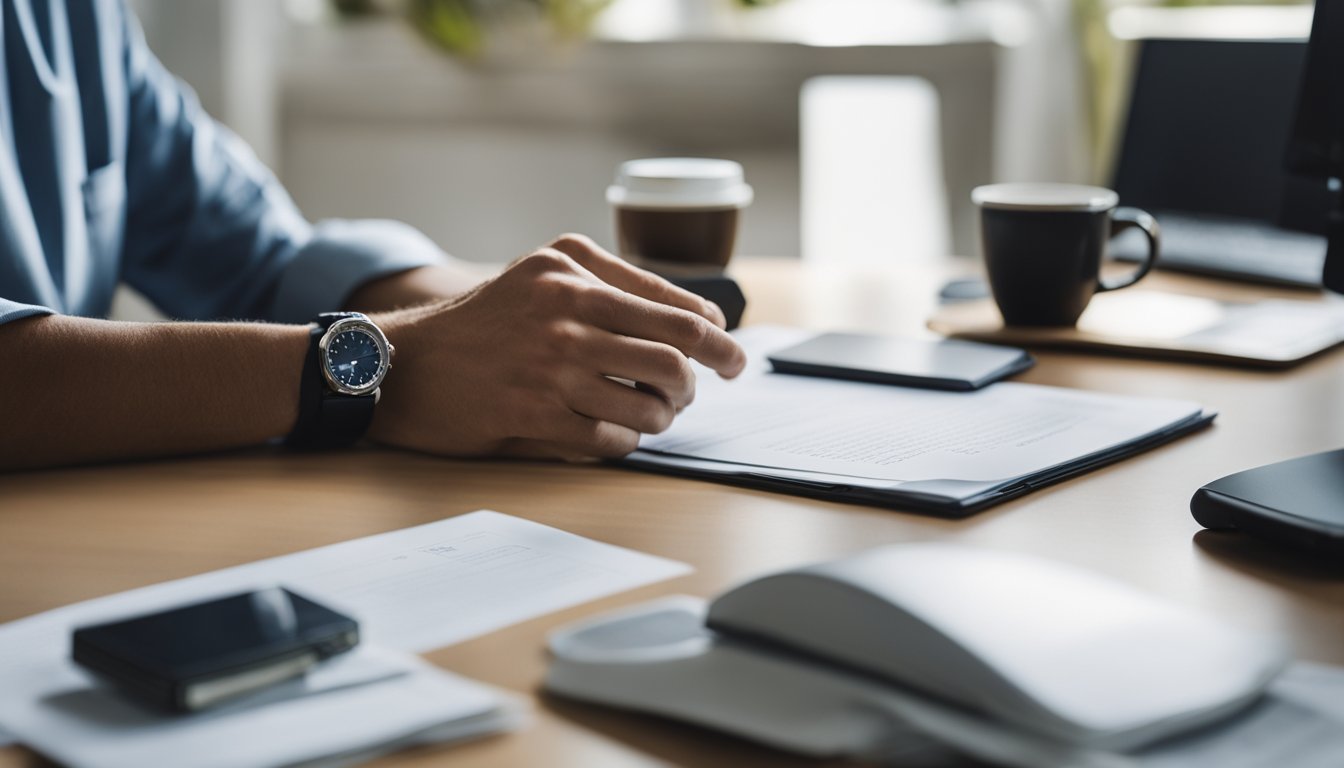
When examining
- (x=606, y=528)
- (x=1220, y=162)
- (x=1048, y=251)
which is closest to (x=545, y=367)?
(x=606, y=528)

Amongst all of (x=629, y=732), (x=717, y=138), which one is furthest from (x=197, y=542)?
(x=717, y=138)

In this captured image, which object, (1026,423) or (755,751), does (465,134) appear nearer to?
(1026,423)

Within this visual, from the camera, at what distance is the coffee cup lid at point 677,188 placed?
1.26 meters

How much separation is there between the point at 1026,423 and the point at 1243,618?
328 millimetres

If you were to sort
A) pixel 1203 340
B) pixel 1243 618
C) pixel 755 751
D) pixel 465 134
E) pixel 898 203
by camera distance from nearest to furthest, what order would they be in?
pixel 755 751 → pixel 1243 618 → pixel 1203 340 → pixel 898 203 → pixel 465 134

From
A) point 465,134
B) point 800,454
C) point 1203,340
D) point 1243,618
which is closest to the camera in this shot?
point 1243,618

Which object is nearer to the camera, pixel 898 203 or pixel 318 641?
pixel 318 641

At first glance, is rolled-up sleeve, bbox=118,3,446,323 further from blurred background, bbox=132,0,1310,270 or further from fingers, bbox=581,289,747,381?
blurred background, bbox=132,0,1310,270

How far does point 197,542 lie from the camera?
27.4 inches

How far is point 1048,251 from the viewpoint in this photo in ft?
3.85

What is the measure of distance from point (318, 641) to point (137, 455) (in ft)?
1.44

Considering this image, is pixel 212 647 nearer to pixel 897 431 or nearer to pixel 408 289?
pixel 897 431

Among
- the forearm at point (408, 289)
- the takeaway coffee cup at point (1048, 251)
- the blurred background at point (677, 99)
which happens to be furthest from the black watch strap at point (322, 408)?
the blurred background at point (677, 99)

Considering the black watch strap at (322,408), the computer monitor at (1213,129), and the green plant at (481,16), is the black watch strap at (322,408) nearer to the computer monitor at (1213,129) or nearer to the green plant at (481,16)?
the computer monitor at (1213,129)
